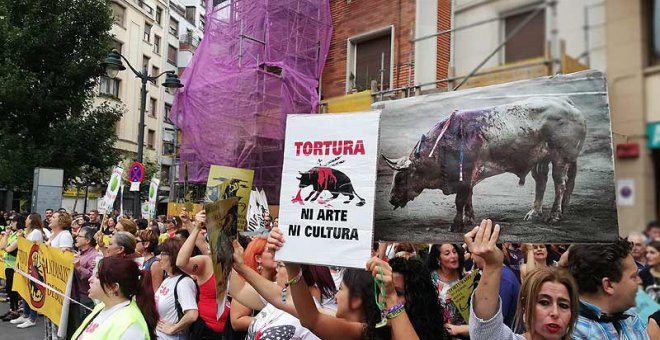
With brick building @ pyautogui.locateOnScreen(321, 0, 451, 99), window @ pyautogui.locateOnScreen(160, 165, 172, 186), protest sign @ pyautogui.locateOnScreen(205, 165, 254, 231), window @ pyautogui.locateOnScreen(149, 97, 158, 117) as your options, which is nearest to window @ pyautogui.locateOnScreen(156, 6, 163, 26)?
window @ pyautogui.locateOnScreen(149, 97, 158, 117)

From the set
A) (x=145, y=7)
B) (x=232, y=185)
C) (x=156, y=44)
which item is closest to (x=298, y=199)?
(x=232, y=185)

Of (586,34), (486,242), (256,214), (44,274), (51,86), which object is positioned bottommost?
(44,274)

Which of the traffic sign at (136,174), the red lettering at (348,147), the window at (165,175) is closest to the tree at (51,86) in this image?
the traffic sign at (136,174)

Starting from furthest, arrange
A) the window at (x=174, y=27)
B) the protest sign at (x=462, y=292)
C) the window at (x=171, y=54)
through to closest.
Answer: the window at (x=174, y=27)
the window at (x=171, y=54)
the protest sign at (x=462, y=292)

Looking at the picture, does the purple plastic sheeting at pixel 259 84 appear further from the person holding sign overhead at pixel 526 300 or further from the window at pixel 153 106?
the window at pixel 153 106

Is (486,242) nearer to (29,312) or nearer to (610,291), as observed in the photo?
(610,291)

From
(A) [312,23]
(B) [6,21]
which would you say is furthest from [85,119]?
(A) [312,23]

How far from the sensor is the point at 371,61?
10.3 ft

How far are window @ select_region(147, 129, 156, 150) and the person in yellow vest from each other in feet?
126

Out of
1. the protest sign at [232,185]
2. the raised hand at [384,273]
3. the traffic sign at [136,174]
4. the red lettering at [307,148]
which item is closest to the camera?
the raised hand at [384,273]

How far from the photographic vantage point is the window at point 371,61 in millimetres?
2865

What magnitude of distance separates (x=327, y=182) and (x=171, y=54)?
43.6 m

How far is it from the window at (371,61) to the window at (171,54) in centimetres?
4144

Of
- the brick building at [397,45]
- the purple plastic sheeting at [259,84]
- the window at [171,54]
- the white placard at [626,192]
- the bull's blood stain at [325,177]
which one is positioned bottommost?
the white placard at [626,192]
